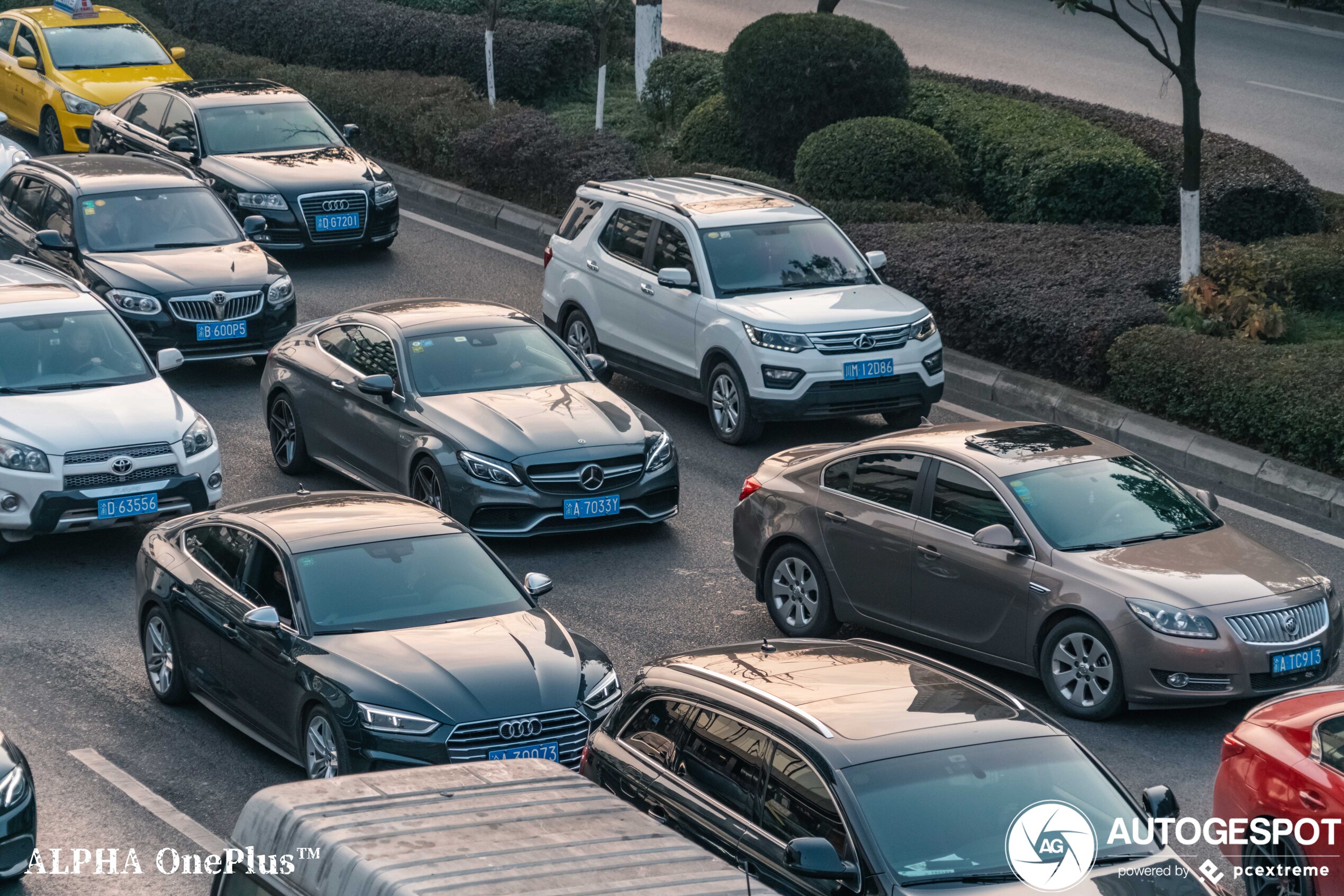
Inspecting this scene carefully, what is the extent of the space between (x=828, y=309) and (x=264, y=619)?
7004mm

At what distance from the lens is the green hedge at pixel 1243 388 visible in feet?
45.2

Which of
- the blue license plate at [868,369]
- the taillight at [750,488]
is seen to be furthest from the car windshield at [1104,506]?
the blue license plate at [868,369]

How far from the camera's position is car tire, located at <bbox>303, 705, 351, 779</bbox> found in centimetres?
857

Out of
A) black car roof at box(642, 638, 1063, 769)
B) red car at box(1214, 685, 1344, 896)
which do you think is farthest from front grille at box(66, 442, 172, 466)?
red car at box(1214, 685, 1344, 896)

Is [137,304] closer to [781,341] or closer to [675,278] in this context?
[675,278]

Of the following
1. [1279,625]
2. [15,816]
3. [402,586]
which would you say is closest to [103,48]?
[402,586]

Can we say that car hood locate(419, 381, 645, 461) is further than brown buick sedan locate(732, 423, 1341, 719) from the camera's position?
Yes

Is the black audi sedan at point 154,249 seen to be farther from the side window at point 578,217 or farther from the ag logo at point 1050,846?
the ag logo at point 1050,846

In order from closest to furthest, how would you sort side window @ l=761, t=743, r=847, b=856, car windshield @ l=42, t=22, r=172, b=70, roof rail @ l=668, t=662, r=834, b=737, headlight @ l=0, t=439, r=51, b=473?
side window @ l=761, t=743, r=847, b=856 < roof rail @ l=668, t=662, r=834, b=737 < headlight @ l=0, t=439, r=51, b=473 < car windshield @ l=42, t=22, r=172, b=70

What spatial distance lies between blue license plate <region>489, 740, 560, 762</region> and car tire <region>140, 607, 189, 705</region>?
238 centimetres

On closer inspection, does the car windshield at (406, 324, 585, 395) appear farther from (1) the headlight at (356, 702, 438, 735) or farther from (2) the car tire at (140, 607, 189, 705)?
(1) the headlight at (356, 702, 438, 735)

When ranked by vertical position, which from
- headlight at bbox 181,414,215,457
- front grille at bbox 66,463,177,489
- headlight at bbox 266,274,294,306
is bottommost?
front grille at bbox 66,463,177,489

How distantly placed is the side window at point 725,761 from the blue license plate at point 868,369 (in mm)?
7588

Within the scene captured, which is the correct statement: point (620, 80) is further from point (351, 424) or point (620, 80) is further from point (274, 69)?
point (351, 424)
